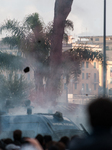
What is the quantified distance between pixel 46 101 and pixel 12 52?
7339 millimetres

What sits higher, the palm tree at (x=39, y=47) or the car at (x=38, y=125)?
the palm tree at (x=39, y=47)

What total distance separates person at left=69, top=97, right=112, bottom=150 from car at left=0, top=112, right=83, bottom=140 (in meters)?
3.13

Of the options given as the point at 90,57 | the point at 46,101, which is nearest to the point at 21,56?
the point at 90,57

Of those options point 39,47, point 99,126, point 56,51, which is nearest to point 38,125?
point 99,126

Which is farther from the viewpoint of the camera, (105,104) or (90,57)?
(90,57)

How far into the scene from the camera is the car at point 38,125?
5707mm

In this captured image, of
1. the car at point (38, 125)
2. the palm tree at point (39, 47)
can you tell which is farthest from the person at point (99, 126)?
the palm tree at point (39, 47)

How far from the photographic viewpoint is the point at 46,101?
564 inches

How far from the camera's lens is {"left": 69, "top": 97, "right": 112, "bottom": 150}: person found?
2.44 m

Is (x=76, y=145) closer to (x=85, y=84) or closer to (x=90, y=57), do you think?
(x=90, y=57)

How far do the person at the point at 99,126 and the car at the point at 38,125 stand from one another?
10.3ft

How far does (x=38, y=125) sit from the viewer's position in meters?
5.80

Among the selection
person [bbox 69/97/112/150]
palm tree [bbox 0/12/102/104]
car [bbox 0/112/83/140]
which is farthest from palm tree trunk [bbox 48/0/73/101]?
person [bbox 69/97/112/150]

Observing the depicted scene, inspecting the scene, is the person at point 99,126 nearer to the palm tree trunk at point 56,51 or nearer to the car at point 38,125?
the car at point 38,125
